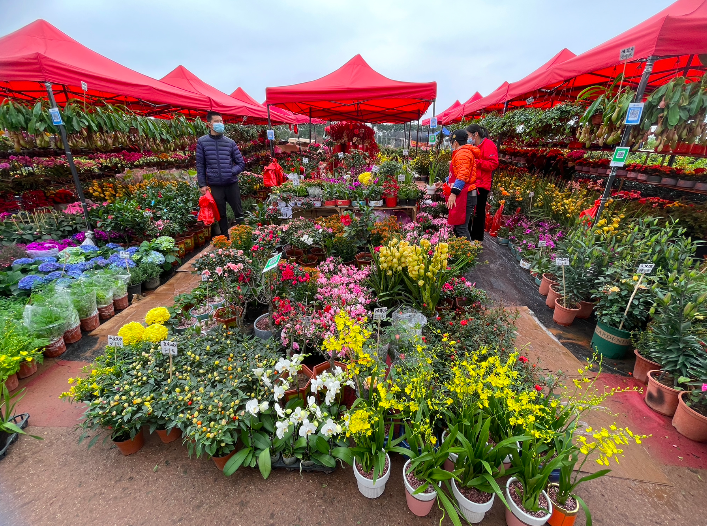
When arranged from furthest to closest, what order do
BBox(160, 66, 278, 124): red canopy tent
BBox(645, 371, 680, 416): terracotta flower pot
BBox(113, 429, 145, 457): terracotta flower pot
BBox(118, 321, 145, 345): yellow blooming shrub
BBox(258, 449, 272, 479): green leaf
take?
BBox(160, 66, 278, 124): red canopy tent → BBox(118, 321, 145, 345): yellow blooming shrub → BBox(645, 371, 680, 416): terracotta flower pot → BBox(113, 429, 145, 457): terracotta flower pot → BBox(258, 449, 272, 479): green leaf

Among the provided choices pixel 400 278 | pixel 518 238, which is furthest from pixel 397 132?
pixel 400 278

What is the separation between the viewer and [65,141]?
4152mm

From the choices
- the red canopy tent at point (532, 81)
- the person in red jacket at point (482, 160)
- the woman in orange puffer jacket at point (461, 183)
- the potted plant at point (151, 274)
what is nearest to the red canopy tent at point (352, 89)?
the person in red jacket at point (482, 160)

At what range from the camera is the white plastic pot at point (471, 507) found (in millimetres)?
1523

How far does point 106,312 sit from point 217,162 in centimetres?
256

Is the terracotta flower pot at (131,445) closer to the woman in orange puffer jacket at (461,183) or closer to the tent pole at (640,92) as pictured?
the woman in orange puffer jacket at (461,183)

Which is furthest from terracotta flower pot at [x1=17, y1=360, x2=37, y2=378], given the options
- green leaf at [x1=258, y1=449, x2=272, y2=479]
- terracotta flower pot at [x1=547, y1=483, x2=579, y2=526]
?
terracotta flower pot at [x1=547, y1=483, x2=579, y2=526]

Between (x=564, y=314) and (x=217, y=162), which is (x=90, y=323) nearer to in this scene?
(x=217, y=162)

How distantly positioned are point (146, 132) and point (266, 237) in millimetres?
3823

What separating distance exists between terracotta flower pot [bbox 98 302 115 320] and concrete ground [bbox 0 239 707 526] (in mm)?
1360

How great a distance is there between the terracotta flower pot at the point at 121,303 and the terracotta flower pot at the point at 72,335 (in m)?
0.56

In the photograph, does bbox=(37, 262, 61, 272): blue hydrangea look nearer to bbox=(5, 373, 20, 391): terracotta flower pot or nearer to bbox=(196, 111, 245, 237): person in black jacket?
bbox=(5, 373, 20, 391): terracotta flower pot

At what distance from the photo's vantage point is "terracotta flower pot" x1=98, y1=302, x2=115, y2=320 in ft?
11.3

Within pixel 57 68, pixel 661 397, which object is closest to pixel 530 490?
pixel 661 397
